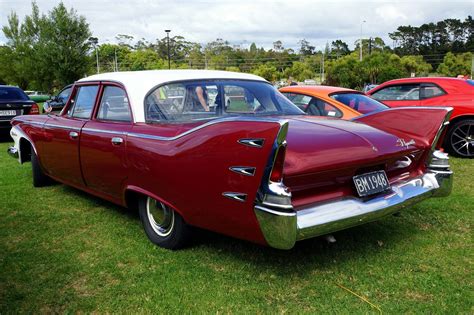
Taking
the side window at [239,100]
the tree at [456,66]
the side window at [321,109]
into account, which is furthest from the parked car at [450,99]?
the tree at [456,66]

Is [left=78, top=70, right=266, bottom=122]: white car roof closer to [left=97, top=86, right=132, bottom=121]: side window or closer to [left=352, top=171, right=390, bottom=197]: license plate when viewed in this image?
[left=97, top=86, right=132, bottom=121]: side window

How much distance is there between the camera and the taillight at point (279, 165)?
8.18 feet

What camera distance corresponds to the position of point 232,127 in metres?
2.67

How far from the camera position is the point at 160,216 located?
11.5 feet

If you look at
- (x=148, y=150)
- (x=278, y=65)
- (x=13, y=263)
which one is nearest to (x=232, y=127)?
(x=148, y=150)

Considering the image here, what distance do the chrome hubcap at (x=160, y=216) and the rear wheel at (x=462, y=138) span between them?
19.2 feet

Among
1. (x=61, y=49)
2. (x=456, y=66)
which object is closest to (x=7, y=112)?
(x=61, y=49)

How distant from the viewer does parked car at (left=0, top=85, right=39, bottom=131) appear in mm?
9781

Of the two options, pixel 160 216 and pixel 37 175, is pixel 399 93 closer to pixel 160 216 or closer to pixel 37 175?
pixel 160 216

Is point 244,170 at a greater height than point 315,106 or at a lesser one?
lesser

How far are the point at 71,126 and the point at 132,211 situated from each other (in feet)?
3.52

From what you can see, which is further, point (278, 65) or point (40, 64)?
point (278, 65)

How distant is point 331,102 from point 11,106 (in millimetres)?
7384

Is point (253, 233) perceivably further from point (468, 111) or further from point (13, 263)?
point (468, 111)
